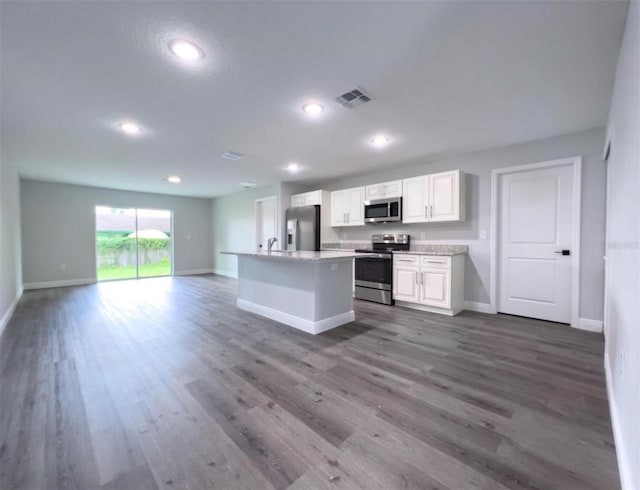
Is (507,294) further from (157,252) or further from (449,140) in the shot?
(157,252)

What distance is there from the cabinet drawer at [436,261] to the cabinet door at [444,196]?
628 millimetres

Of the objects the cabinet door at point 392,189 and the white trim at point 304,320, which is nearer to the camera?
the white trim at point 304,320

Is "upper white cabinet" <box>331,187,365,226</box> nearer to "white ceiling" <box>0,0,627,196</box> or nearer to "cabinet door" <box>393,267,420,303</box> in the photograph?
"cabinet door" <box>393,267,420,303</box>

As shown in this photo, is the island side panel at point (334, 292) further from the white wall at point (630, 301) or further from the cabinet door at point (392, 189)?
the white wall at point (630, 301)

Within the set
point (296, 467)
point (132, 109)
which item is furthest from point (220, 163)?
point (296, 467)

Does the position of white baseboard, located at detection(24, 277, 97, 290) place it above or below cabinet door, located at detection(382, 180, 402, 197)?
below

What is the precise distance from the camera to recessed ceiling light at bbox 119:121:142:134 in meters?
3.12

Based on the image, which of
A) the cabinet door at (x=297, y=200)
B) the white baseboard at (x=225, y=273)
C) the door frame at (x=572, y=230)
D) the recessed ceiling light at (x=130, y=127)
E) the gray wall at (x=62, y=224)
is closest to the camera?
the recessed ceiling light at (x=130, y=127)

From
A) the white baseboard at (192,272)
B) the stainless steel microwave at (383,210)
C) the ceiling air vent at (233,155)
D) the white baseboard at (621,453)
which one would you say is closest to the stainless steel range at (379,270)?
the stainless steel microwave at (383,210)

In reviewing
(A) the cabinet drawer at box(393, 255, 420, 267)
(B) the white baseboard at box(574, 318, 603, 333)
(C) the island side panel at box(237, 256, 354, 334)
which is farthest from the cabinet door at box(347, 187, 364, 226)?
(B) the white baseboard at box(574, 318, 603, 333)

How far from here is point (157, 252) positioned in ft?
26.8

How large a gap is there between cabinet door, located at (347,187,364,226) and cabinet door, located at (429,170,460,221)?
135 cm

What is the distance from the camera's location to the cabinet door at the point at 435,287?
13.1 ft

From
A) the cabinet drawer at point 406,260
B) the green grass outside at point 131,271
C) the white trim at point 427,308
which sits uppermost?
the cabinet drawer at point 406,260
